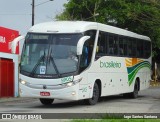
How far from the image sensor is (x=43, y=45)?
1969 centimetres

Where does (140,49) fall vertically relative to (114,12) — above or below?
below

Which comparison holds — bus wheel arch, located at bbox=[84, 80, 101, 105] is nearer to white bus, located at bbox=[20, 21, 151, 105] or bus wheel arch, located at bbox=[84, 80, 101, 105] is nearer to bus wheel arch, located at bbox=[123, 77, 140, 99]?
white bus, located at bbox=[20, 21, 151, 105]

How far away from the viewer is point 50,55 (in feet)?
63.9

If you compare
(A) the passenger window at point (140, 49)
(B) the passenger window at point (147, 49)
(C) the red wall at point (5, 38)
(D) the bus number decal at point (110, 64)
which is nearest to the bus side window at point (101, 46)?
(D) the bus number decal at point (110, 64)

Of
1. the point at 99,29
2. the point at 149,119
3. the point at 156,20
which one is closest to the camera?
the point at 149,119

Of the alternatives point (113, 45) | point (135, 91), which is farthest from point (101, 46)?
point (135, 91)

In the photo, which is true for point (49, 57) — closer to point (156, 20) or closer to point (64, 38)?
point (64, 38)

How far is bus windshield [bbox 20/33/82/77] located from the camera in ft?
63.3

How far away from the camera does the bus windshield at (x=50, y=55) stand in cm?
1930

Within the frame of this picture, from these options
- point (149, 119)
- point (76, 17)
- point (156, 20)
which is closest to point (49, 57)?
point (149, 119)

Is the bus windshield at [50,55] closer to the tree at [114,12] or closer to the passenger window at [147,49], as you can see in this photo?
the passenger window at [147,49]

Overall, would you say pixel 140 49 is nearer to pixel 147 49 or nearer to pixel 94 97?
pixel 147 49

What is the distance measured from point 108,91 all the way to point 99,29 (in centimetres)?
304

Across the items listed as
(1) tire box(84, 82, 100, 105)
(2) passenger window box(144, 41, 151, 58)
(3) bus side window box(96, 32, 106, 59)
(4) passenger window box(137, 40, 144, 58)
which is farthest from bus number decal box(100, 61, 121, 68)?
(2) passenger window box(144, 41, 151, 58)
